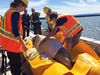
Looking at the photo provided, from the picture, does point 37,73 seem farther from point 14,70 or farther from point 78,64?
point 78,64

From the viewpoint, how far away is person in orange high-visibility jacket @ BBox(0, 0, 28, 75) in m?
1.13

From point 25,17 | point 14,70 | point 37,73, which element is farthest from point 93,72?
point 25,17

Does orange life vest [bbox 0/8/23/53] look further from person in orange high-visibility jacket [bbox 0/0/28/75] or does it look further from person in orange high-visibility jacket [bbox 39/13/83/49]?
person in orange high-visibility jacket [bbox 39/13/83/49]

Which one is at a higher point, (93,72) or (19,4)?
(19,4)

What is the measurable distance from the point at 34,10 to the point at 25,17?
575 mm

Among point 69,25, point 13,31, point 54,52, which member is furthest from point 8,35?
point 69,25

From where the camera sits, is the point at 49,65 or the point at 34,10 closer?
the point at 49,65

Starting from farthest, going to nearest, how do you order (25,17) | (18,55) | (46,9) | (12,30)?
(25,17), (46,9), (18,55), (12,30)

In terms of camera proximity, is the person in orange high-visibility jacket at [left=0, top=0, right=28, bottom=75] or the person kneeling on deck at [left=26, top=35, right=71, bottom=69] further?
the person kneeling on deck at [left=26, top=35, right=71, bottom=69]

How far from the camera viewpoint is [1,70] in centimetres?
200

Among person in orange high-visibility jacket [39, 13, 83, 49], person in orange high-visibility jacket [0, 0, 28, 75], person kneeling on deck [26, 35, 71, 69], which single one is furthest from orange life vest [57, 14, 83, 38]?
person in orange high-visibility jacket [0, 0, 28, 75]

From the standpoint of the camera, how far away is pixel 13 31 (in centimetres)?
114

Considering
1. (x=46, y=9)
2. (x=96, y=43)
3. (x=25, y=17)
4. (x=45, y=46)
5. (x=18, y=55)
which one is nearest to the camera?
(x=18, y=55)

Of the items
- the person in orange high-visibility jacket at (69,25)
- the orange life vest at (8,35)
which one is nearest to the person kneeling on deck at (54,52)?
the person in orange high-visibility jacket at (69,25)
